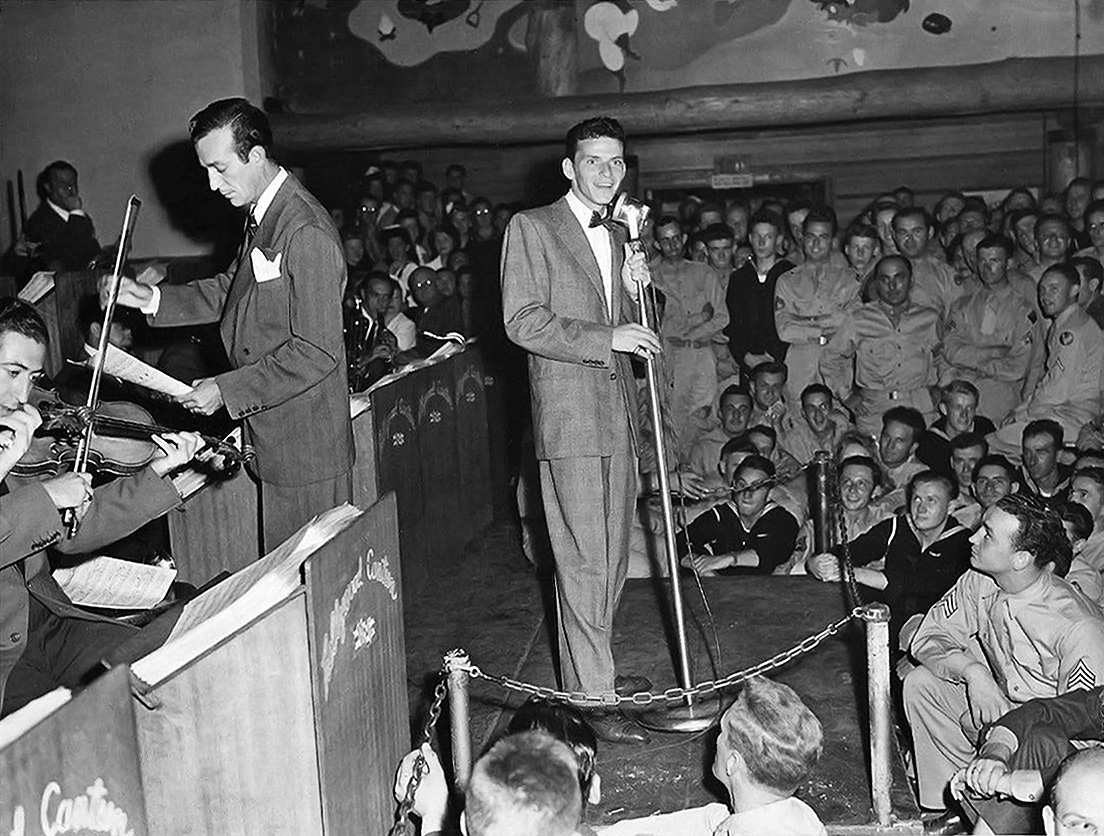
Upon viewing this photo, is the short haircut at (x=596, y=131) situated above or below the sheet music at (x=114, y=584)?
above

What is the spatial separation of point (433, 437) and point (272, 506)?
2.23m

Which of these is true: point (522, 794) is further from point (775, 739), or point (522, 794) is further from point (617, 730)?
point (617, 730)

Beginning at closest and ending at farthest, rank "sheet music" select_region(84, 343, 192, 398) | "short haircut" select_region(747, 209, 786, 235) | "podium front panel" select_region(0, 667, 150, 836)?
"podium front panel" select_region(0, 667, 150, 836), "sheet music" select_region(84, 343, 192, 398), "short haircut" select_region(747, 209, 786, 235)

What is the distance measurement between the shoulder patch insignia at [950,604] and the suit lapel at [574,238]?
1.35 m

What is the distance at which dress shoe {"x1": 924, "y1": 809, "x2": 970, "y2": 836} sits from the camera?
133 inches

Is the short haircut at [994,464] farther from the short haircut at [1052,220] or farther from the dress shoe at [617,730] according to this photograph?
the short haircut at [1052,220]

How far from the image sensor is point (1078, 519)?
183 inches

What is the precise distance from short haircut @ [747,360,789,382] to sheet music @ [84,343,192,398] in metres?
4.09

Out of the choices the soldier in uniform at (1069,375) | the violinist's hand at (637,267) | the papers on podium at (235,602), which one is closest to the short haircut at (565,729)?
the papers on podium at (235,602)

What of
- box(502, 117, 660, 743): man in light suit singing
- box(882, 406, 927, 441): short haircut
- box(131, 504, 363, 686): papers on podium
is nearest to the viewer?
box(131, 504, 363, 686): papers on podium

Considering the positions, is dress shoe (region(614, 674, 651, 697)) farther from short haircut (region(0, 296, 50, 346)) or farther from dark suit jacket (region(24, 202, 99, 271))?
dark suit jacket (region(24, 202, 99, 271))

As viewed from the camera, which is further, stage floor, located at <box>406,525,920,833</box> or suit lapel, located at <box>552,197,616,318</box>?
suit lapel, located at <box>552,197,616,318</box>

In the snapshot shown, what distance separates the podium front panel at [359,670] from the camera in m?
2.56

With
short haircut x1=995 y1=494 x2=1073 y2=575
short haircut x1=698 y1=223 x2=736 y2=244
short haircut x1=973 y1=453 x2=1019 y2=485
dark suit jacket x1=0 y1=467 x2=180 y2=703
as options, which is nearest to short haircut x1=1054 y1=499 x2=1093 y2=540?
short haircut x1=973 y1=453 x2=1019 y2=485
